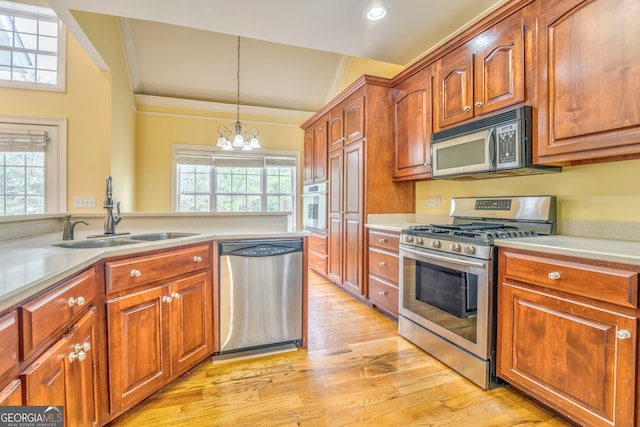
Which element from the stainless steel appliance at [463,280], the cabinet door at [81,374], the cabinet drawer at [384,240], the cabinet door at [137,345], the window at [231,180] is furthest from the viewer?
the window at [231,180]

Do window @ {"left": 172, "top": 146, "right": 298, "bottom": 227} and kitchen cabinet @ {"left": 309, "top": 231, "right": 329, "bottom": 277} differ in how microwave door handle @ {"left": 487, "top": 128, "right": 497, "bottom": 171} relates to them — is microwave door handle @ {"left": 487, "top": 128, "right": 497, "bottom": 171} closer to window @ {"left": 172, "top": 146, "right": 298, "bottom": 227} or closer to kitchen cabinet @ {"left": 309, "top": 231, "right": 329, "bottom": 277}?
kitchen cabinet @ {"left": 309, "top": 231, "right": 329, "bottom": 277}

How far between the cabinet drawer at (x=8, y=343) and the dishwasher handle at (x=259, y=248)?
1227mm

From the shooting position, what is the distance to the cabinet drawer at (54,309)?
34.7 inches

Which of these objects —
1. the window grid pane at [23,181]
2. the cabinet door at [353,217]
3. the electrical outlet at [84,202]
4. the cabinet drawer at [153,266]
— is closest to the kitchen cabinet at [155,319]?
the cabinet drawer at [153,266]

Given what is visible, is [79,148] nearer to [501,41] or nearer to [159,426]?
[159,426]

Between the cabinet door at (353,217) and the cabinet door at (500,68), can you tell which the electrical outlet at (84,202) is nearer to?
the cabinet door at (353,217)

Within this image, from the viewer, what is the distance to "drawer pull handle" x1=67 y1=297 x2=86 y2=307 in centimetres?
113

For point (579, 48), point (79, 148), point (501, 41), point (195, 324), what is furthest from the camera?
point (79, 148)

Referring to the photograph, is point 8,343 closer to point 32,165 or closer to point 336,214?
point 336,214

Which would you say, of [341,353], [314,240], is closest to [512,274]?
[341,353]

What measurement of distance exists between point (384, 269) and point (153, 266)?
2.00 metres

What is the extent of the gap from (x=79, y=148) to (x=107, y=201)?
2176 millimetres

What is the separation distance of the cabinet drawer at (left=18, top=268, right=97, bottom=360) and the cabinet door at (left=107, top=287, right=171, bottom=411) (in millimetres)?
199

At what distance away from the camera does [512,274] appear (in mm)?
1705
